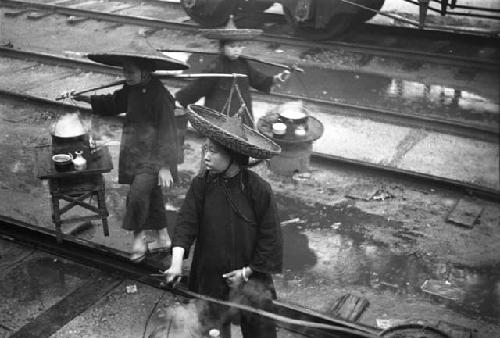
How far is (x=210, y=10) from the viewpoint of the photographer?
13.7 m

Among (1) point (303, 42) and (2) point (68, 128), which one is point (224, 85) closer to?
(2) point (68, 128)

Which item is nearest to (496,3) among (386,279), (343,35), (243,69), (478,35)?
(478,35)

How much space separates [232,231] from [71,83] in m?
8.46

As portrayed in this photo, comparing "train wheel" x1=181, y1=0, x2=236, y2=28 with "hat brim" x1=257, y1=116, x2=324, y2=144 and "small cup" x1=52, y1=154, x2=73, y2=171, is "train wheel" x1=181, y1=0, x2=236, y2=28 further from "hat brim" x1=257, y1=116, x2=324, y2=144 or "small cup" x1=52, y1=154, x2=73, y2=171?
"small cup" x1=52, y1=154, x2=73, y2=171

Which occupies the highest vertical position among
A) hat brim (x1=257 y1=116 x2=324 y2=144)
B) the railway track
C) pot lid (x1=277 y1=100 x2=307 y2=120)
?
pot lid (x1=277 y1=100 x2=307 y2=120)

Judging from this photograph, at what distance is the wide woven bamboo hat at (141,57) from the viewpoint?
19.0 ft

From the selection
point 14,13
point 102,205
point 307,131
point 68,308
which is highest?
point 14,13

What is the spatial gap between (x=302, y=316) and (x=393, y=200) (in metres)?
2.97

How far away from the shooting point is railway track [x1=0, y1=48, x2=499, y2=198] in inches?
352

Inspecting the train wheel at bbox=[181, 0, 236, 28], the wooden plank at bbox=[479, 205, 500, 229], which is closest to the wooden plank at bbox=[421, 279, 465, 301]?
the wooden plank at bbox=[479, 205, 500, 229]

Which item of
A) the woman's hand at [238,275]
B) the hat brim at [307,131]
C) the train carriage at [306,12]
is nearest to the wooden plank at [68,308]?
the woman's hand at [238,275]

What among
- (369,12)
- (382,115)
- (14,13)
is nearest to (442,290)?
(382,115)

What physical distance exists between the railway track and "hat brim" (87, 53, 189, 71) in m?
3.34

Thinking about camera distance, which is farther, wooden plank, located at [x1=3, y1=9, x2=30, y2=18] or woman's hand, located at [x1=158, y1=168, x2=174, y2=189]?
wooden plank, located at [x1=3, y1=9, x2=30, y2=18]
